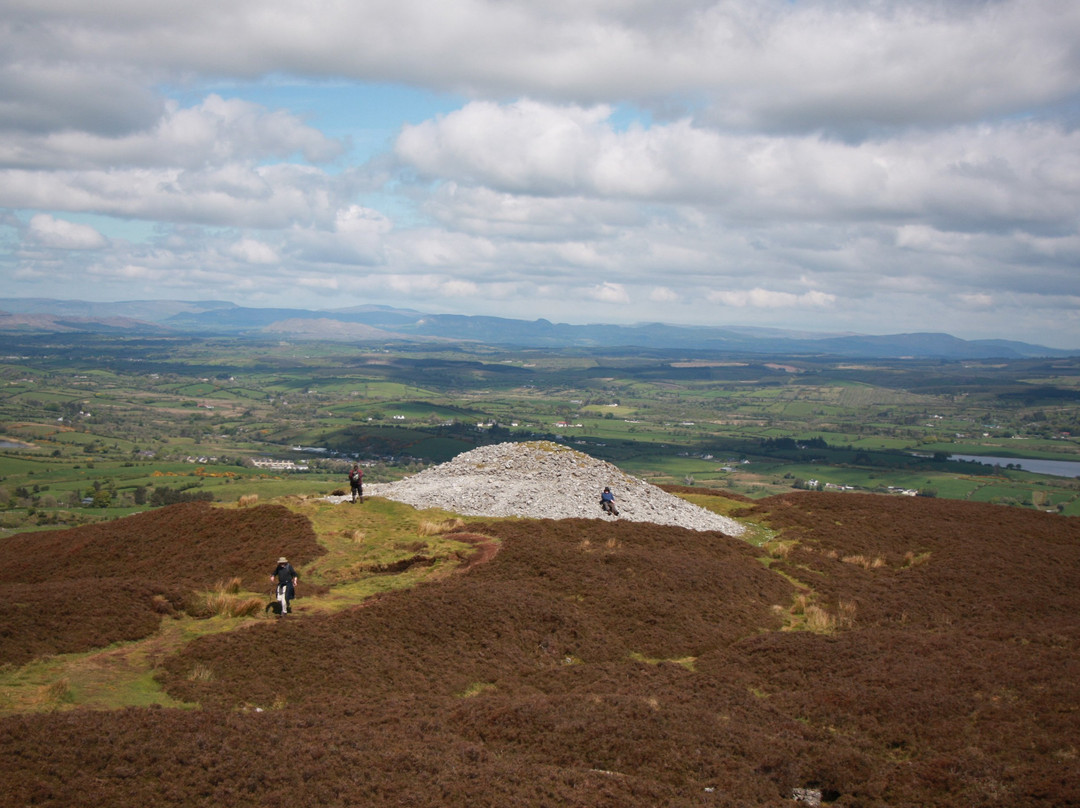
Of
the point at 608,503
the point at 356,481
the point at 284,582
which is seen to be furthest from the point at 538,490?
the point at 284,582

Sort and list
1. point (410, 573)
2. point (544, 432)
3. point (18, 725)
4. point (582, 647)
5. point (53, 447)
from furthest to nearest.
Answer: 1. point (544, 432)
2. point (53, 447)
3. point (410, 573)
4. point (582, 647)
5. point (18, 725)

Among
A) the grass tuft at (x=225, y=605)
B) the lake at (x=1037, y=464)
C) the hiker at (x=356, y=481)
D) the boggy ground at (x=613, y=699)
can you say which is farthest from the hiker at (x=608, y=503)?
the lake at (x=1037, y=464)

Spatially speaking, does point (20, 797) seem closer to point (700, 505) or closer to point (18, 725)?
point (18, 725)

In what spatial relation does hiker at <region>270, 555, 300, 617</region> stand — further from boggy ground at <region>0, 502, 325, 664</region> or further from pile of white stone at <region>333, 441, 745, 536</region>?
pile of white stone at <region>333, 441, 745, 536</region>

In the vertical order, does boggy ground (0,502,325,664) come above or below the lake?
above

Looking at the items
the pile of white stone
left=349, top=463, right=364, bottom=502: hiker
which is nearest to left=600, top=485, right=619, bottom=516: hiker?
the pile of white stone

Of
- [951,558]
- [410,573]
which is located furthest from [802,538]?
[410,573]

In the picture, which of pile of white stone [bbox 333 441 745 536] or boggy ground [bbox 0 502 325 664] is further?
pile of white stone [bbox 333 441 745 536]

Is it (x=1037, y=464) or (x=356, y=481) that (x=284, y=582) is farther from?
(x=1037, y=464)
